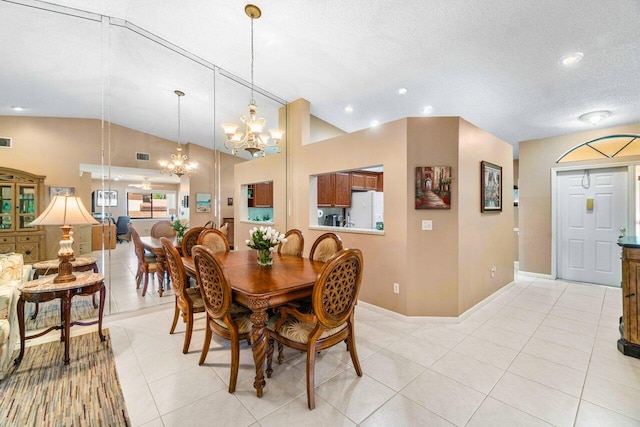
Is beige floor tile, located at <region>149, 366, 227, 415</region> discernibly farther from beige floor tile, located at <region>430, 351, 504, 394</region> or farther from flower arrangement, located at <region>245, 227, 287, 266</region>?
beige floor tile, located at <region>430, 351, 504, 394</region>

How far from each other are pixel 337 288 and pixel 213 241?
2087 mm

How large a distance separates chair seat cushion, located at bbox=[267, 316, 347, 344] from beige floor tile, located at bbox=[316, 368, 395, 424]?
0.40 metres

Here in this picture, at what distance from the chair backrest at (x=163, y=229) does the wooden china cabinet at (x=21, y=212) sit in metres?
1.31

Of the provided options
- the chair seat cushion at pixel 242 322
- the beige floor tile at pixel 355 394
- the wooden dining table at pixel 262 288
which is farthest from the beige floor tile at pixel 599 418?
the chair seat cushion at pixel 242 322

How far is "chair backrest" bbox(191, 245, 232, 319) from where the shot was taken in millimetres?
1807

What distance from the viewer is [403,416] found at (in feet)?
5.46

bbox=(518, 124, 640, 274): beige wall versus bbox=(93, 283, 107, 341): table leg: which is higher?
bbox=(518, 124, 640, 274): beige wall

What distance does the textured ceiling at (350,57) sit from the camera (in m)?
2.46

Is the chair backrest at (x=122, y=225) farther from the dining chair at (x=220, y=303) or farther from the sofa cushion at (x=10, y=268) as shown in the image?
the dining chair at (x=220, y=303)

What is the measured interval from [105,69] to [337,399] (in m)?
4.36

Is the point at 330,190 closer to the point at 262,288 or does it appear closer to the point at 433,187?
the point at 433,187

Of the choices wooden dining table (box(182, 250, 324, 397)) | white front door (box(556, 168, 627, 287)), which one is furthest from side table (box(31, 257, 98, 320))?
white front door (box(556, 168, 627, 287))

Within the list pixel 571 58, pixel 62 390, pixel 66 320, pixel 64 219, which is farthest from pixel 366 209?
pixel 62 390

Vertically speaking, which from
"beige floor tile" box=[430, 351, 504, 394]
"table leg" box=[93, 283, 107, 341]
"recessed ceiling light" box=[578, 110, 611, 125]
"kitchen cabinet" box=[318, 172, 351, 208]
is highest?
"recessed ceiling light" box=[578, 110, 611, 125]
